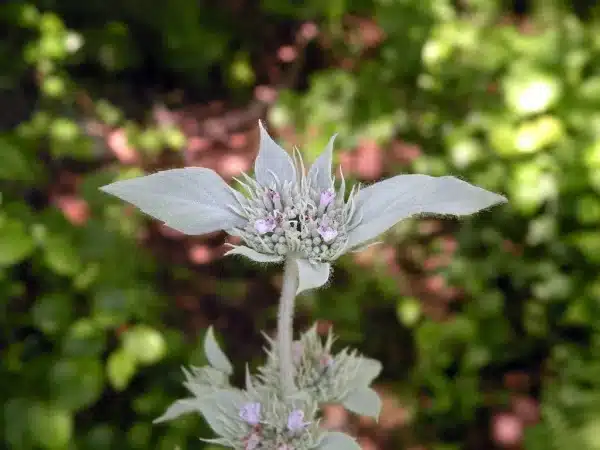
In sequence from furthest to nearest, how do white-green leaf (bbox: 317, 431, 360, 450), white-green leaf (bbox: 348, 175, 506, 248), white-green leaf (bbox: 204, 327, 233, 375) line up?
white-green leaf (bbox: 204, 327, 233, 375) < white-green leaf (bbox: 317, 431, 360, 450) < white-green leaf (bbox: 348, 175, 506, 248)

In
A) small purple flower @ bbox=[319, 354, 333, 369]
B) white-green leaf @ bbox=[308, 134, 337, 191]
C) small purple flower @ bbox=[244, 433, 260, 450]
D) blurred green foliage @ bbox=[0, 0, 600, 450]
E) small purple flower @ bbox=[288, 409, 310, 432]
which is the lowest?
small purple flower @ bbox=[244, 433, 260, 450]

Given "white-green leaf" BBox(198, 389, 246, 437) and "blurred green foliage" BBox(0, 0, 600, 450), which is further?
"blurred green foliage" BBox(0, 0, 600, 450)

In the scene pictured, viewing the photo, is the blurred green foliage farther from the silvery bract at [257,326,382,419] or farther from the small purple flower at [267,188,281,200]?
the small purple flower at [267,188,281,200]

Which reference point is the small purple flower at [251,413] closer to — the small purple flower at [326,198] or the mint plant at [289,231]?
the mint plant at [289,231]

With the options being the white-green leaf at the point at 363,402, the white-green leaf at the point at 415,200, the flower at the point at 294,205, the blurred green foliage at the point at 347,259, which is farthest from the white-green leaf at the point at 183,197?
the blurred green foliage at the point at 347,259

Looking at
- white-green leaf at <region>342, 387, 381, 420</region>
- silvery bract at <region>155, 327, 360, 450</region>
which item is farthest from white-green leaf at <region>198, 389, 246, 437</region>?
white-green leaf at <region>342, 387, 381, 420</region>

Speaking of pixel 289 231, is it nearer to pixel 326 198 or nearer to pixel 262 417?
pixel 326 198
